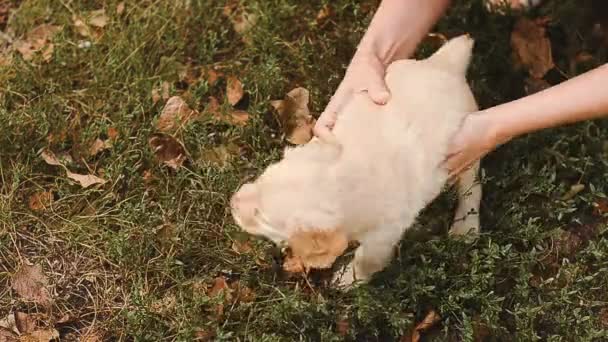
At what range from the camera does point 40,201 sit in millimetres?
2320

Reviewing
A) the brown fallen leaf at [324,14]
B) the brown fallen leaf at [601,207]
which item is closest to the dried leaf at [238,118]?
the brown fallen leaf at [324,14]

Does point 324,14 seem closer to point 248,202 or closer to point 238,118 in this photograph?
point 238,118

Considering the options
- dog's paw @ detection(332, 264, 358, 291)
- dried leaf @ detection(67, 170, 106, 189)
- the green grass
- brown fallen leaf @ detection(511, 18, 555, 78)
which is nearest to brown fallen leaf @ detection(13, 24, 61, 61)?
the green grass

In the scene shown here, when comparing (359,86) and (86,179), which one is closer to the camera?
(359,86)

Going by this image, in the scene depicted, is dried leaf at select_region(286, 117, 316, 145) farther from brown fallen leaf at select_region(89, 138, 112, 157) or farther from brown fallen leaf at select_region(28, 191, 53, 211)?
brown fallen leaf at select_region(28, 191, 53, 211)

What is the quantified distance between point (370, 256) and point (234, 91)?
871 mm

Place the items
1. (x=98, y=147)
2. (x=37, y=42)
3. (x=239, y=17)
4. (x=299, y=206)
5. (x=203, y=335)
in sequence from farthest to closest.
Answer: (x=239, y=17)
(x=37, y=42)
(x=98, y=147)
(x=203, y=335)
(x=299, y=206)

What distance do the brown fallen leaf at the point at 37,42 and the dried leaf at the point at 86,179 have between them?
50cm

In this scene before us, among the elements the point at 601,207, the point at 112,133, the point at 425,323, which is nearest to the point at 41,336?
the point at 112,133

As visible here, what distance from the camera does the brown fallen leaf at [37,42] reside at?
2641 mm

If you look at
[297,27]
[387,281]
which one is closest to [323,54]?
[297,27]

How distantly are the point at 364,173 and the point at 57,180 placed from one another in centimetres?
104

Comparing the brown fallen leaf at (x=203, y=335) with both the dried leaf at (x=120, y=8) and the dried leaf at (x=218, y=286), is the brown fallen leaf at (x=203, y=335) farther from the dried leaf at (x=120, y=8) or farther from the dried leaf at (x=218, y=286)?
the dried leaf at (x=120, y=8)

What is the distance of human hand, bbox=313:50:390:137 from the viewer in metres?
1.97
